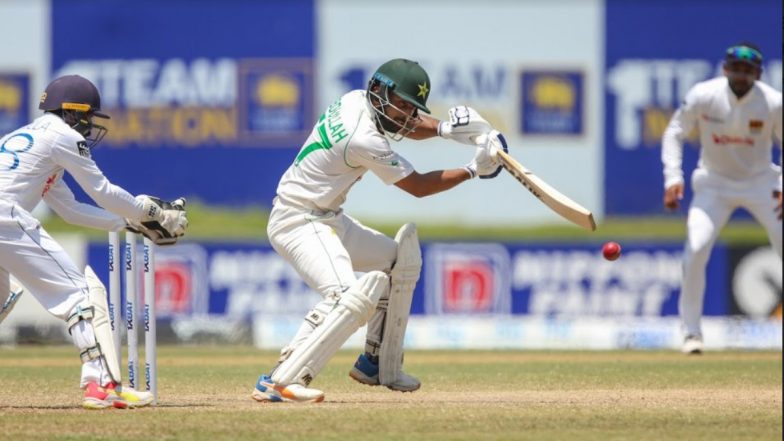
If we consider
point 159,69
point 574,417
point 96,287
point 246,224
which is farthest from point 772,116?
point 159,69

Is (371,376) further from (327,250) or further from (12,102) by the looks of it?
(12,102)

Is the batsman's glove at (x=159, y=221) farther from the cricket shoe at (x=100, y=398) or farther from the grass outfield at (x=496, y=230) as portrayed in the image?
the grass outfield at (x=496, y=230)

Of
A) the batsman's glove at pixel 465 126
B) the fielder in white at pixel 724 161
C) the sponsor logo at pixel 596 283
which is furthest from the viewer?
the sponsor logo at pixel 596 283

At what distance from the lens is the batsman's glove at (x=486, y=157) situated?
7129 millimetres

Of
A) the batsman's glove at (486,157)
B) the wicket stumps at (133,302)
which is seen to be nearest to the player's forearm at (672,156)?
the batsman's glove at (486,157)

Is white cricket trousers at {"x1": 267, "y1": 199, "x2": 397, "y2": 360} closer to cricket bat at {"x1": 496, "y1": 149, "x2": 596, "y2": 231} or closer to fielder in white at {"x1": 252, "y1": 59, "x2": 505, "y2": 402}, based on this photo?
fielder in white at {"x1": 252, "y1": 59, "x2": 505, "y2": 402}

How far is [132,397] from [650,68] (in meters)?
12.0

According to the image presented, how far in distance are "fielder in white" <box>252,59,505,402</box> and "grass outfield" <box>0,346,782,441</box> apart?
205 millimetres

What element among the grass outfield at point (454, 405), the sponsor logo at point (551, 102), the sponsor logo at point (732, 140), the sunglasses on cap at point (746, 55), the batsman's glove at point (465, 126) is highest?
the sponsor logo at point (551, 102)

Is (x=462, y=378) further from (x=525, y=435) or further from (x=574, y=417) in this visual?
(x=525, y=435)

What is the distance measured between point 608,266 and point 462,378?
6798 mm

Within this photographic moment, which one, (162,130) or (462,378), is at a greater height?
(162,130)

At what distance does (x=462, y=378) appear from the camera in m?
8.70

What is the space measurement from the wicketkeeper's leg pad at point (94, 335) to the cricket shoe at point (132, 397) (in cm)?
5
